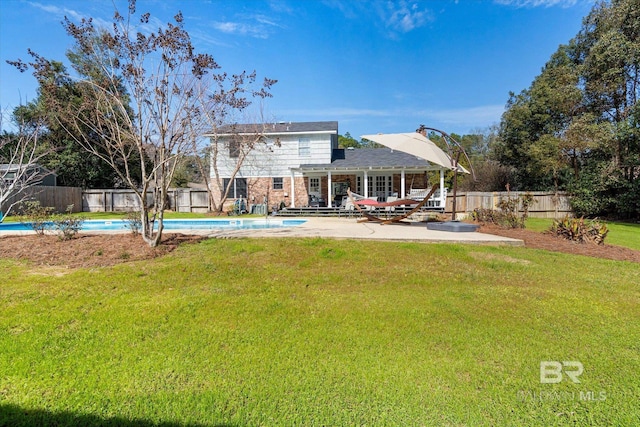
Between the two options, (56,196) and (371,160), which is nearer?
(56,196)

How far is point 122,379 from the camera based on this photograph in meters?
2.64

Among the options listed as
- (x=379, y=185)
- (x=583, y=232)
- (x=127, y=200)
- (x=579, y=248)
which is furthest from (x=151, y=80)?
(x=127, y=200)

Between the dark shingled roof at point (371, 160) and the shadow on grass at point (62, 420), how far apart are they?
700 inches

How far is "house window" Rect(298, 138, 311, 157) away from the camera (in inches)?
856

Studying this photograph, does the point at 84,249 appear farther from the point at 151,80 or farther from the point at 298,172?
the point at 298,172

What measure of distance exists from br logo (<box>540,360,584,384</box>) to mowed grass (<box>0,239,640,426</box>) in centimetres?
6

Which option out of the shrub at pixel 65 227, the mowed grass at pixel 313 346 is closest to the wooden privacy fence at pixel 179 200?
the shrub at pixel 65 227

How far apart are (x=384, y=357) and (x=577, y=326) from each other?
254cm

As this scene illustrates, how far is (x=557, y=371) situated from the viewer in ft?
9.34

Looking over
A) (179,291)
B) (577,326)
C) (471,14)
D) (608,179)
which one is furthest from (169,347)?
(608,179)

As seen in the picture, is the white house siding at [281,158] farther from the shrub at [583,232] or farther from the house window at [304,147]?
the shrub at [583,232]

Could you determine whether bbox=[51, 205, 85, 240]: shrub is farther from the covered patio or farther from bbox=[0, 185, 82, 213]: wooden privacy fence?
bbox=[0, 185, 82, 213]: wooden privacy fence

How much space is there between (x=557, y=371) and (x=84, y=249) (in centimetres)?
834

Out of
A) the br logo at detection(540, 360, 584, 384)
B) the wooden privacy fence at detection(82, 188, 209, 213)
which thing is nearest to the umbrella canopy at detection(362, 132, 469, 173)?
the br logo at detection(540, 360, 584, 384)
